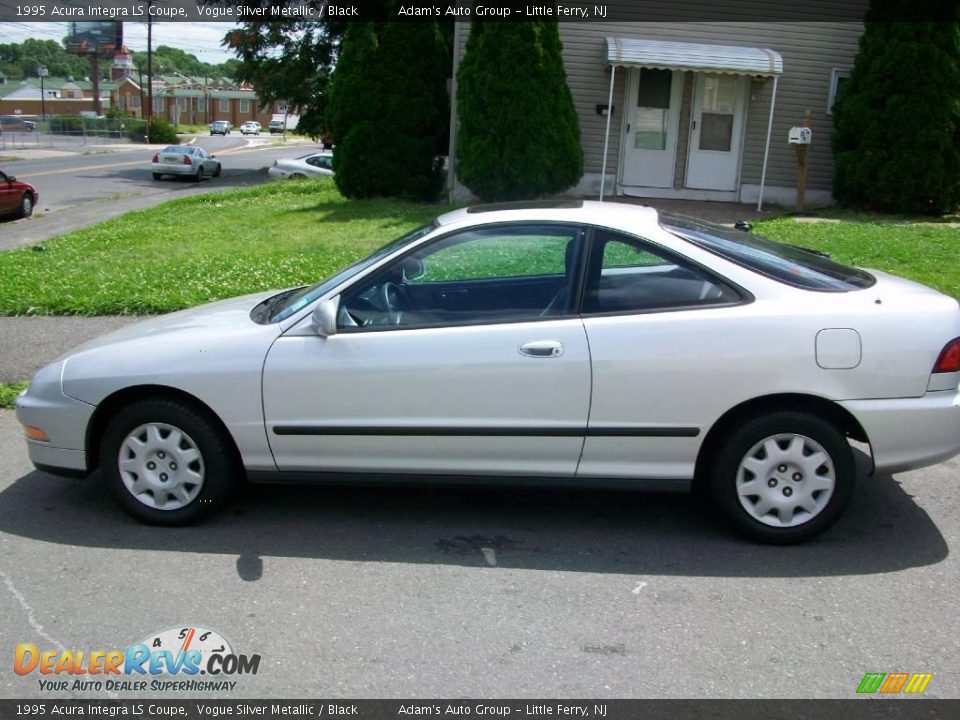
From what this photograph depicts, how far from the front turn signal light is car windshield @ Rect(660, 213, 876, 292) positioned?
3165mm

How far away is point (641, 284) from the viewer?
4.46m

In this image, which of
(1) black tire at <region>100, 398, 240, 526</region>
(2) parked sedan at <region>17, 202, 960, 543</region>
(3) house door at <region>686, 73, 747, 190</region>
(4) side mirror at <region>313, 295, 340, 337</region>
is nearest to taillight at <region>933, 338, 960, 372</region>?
(2) parked sedan at <region>17, 202, 960, 543</region>

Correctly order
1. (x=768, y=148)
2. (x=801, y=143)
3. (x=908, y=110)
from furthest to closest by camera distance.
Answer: (x=768, y=148)
(x=801, y=143)
(x=908, y=110)

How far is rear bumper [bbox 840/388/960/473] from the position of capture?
421 centimetres

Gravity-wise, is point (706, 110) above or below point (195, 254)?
above

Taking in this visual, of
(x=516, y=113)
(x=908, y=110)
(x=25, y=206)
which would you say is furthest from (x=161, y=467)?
(x=25, y=206)

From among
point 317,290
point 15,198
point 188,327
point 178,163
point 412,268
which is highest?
point 412,268

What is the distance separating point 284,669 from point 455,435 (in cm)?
134

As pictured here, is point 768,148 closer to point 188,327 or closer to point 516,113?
point 516,113

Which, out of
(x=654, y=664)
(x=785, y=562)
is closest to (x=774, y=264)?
(x=785, y=562)

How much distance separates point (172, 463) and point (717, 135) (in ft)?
46.7

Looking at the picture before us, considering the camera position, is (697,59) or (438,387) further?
(697,59)

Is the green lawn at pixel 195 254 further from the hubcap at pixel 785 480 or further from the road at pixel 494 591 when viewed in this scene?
the hubcap at pixel 785 480

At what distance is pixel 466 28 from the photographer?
15594 mm
